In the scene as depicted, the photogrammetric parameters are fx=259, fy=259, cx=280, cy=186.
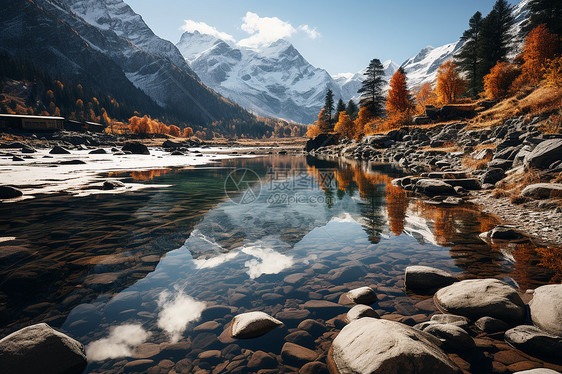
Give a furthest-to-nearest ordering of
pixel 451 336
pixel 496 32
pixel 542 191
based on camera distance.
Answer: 1. pixel 496 32
2. pixel 542 191
3. pixel 451 336

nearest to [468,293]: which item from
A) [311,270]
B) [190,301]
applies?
[311,270]

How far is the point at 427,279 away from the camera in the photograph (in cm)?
641

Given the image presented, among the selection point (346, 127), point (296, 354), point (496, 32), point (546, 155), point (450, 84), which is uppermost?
point (496, 32)

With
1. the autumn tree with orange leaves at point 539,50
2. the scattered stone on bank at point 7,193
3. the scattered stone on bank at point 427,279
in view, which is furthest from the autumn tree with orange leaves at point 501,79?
the scattered stone on bank at point 7,193

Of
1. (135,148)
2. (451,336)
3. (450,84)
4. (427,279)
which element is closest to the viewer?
(451,336)

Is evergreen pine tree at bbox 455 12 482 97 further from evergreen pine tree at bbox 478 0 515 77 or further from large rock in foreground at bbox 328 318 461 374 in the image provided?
large rock in foreground at bbox 328 318 461 374

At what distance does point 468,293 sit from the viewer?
541 centimetres

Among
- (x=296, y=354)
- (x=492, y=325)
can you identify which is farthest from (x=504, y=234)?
(x=296, y=354)

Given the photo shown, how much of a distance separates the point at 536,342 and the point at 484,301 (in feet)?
3.40

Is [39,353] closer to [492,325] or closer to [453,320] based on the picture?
[453,320]

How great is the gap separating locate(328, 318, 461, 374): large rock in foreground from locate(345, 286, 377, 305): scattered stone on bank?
5.42 feet

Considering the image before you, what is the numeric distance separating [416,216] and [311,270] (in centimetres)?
805

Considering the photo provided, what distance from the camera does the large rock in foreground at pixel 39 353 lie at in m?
3.71

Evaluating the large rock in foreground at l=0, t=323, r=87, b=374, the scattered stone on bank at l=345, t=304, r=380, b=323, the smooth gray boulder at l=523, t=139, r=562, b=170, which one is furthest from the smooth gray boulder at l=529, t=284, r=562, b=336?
the smooth gray boulder at l=523, t=139, r=562, b=170
